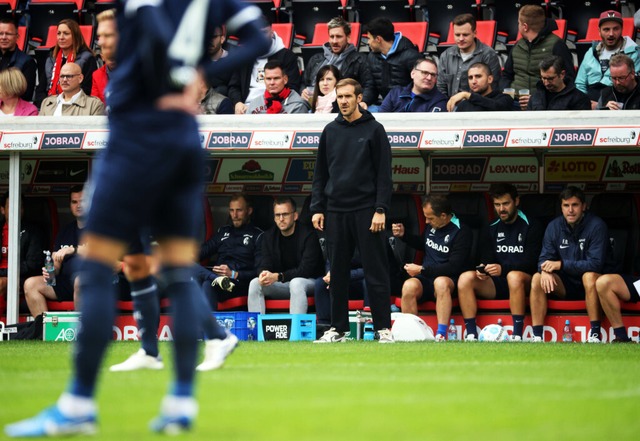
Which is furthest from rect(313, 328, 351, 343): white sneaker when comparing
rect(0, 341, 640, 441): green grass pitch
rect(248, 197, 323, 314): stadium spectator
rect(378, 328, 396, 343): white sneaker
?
rect(0, 341, 640, 441): green grass pitch

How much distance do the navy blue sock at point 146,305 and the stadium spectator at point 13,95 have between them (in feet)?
21.7

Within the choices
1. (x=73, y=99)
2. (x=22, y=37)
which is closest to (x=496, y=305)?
(x=73, y=99)

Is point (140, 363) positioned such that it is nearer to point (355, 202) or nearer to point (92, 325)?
point (92, 325)

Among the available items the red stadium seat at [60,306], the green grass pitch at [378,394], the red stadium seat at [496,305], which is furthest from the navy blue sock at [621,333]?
the red stadium seat at [60,306]

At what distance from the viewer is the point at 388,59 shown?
43.9 feet

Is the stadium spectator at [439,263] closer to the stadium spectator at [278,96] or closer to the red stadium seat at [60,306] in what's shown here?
the stadium spectator at [278,96]

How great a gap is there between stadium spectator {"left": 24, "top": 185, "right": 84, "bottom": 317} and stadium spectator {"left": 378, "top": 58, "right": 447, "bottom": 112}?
11.8 feet

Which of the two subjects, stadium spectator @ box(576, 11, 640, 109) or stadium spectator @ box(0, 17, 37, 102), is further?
stadium spectator @ box(0, 17, 37, 102)

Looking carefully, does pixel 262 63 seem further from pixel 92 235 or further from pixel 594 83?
pixel 92 235

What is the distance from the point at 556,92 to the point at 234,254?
149 inches

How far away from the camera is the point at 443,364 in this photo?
306 inches

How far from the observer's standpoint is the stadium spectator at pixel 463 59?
13.0m

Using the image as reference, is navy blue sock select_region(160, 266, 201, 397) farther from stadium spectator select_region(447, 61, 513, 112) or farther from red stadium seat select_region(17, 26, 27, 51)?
red stadium seat select_region(17, 26, 27, 51)

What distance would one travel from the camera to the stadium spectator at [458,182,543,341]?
11.5 m
